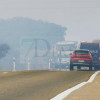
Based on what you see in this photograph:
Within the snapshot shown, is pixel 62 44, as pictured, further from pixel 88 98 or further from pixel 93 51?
pixel 88 98

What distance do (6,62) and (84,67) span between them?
15092 centimetres

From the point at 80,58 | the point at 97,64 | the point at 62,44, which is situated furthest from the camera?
the point at 62,44

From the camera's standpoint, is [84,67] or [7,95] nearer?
[7,95]

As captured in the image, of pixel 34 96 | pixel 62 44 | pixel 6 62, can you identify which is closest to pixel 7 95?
pixel 34 96

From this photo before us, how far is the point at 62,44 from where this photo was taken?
154 meters

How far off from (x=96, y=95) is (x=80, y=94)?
43cm

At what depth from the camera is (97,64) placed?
1681 inches

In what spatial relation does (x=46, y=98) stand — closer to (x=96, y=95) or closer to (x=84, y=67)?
(x=96, y=95)

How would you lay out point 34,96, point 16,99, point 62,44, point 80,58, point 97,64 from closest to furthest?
point 16,99 < point 34,96 < point 80,58 < point 97,64 < point 62,44

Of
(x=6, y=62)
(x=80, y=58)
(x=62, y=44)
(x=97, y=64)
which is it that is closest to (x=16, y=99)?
(x=80, y=58)

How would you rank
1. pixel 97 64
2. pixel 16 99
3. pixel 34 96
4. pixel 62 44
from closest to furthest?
pixel 16 99, pixel 34 96, pixel 97 64, pixel 62 44

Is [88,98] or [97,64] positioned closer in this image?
[88,98]

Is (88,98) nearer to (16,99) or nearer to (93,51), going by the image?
(16,99)

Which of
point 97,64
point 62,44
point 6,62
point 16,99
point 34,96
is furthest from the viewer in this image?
point 6,62
